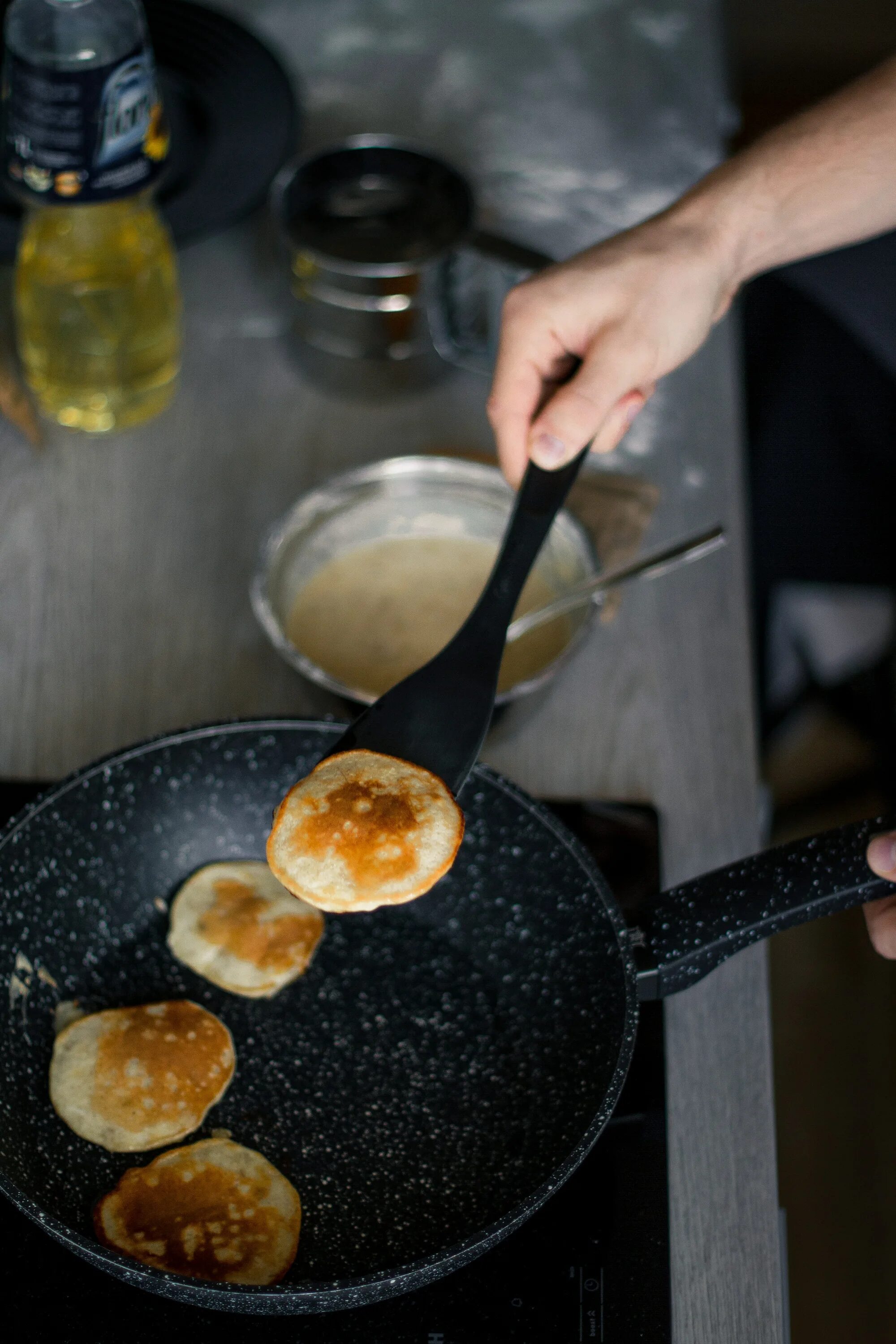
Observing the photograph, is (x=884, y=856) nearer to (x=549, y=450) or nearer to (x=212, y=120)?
(x=549, y=450)

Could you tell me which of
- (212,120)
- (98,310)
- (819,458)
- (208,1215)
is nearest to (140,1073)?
(208,1215)

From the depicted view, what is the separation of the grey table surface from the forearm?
22cm

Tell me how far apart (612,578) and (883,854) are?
28 centimetres

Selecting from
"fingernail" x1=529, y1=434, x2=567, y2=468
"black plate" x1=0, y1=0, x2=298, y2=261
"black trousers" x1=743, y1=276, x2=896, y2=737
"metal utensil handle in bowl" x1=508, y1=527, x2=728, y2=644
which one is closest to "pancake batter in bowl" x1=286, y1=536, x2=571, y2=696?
"metal utensil handle in bowl" x1=508, y1=527, x2=728, y2=644

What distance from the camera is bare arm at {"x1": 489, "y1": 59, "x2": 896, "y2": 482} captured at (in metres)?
0.85

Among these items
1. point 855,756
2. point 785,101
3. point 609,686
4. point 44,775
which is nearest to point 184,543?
point 44,775

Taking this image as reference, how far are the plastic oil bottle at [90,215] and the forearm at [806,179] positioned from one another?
1.32ft

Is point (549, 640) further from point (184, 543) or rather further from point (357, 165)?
point (357, 165)

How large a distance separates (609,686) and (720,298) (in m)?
0.30

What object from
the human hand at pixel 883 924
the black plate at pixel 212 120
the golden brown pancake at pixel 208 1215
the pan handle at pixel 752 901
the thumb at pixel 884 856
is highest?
the black plate at pixel 212 120

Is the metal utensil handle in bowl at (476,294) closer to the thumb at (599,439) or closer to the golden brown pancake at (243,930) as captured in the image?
the thumb at (599,439)

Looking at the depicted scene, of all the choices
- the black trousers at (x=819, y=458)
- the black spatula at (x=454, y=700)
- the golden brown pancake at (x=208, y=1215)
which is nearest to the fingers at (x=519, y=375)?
the black spatula at (x=454, y=700)

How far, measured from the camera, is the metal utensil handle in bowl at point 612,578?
85 cm

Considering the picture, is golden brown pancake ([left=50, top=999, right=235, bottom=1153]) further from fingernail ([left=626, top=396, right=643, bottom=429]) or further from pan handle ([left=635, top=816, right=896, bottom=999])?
fingernail ([left=626, top=396, right=643, bottom=429])
